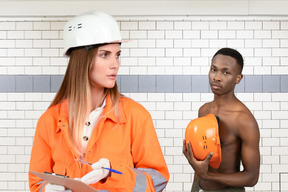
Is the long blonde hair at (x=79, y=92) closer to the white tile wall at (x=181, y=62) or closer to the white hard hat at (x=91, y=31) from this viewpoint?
the white hard hat at (x=91, y=31)

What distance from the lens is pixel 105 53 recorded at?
1.73 m

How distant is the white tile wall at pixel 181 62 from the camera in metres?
4.71

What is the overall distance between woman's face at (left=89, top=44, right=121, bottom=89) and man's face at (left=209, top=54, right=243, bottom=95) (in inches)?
20.7

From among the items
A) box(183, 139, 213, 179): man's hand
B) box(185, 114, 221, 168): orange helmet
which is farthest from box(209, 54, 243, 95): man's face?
box(183, 139, 213, 179): man's hand

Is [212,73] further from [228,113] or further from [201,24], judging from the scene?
[201,24]

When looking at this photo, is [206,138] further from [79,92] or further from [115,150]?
[79,92]

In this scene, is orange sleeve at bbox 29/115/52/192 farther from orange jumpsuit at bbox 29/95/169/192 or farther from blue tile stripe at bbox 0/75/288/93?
blue tile stripe at bbox 0/75/288/93

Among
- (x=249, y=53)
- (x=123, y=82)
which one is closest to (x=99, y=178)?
(x=123, y=82)

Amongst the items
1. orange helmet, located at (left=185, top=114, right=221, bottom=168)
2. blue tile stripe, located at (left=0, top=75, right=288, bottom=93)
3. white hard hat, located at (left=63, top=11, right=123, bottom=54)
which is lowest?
orange helmet, located at (left=185, top=114, right=221, bottom=168)

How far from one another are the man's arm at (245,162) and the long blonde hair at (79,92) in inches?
19.8

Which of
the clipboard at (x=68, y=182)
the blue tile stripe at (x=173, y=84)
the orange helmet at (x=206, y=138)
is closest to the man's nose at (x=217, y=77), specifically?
the orange helmet at (x=206, y=138)

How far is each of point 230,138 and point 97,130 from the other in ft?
2.19

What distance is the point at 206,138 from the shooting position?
6.09ft

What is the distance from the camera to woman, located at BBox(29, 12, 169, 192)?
Result: 168 cm
